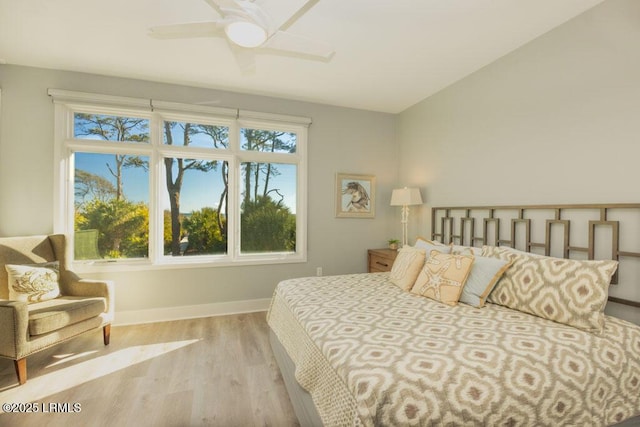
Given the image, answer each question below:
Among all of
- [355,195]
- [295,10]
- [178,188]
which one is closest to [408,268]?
[355,195]

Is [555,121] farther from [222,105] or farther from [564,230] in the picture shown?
[222,105]

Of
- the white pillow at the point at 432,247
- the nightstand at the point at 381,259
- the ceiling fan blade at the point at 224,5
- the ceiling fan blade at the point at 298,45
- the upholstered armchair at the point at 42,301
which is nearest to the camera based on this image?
the ceiling fan blade at the point at 224,5

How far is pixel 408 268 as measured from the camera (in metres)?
2.36

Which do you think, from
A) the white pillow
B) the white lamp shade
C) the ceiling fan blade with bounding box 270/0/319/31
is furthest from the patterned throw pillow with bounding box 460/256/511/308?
the ceiling fan blade with bounding box 270/0/319/31

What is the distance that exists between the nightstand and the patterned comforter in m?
1.66

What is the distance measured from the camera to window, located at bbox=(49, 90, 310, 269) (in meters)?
3.07

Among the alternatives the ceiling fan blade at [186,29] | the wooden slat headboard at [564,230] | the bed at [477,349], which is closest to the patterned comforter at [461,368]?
the bed at [477,349]

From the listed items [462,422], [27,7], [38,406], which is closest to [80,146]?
[27,7]

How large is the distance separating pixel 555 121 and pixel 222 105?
3.27 meters

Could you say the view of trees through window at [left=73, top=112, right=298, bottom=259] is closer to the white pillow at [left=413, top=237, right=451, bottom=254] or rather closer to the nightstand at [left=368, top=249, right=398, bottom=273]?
the nightstand at [left=368, top=249, right=398, bottom=273]

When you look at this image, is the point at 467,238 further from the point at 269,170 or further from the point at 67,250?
the point at 67,250

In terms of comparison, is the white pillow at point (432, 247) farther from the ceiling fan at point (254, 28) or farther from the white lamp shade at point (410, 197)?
the ceiling fan at point (254, 28)

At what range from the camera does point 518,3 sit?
6.43ft

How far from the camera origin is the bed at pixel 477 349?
41.2 inches
